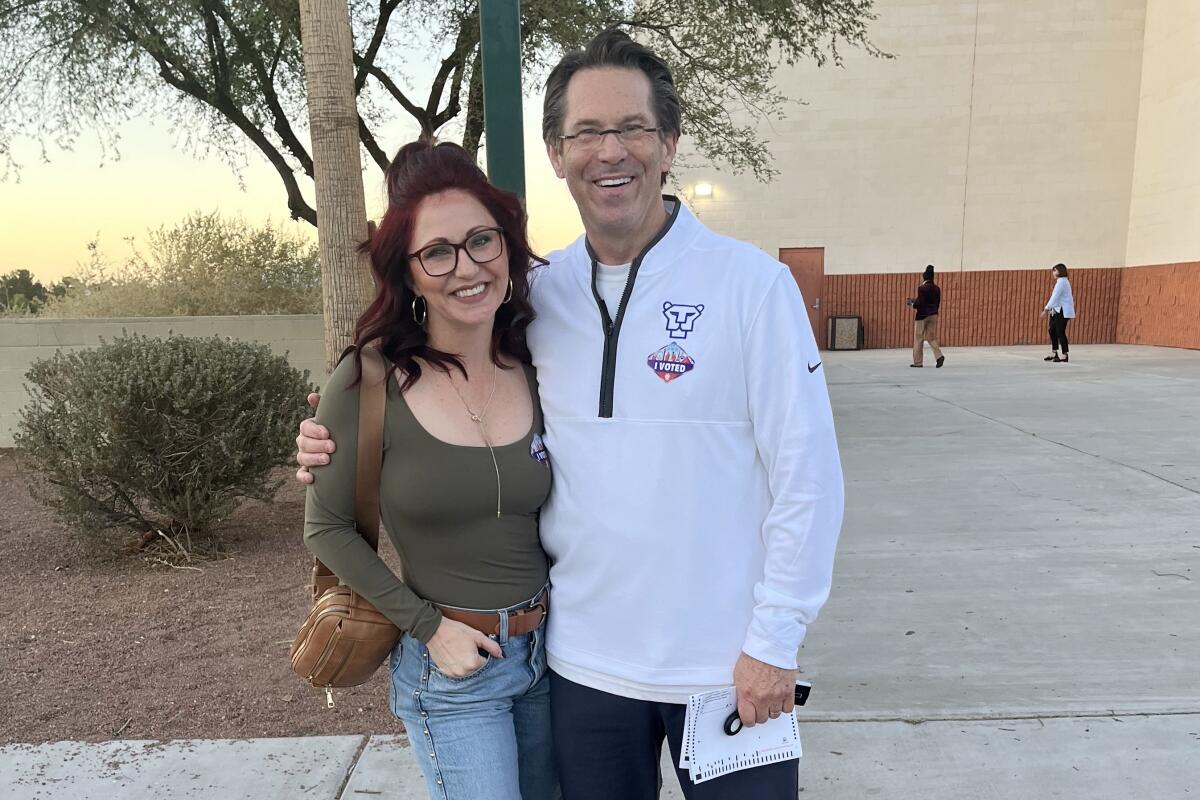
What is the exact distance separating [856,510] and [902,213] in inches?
636

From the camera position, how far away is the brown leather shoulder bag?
5.50 ft

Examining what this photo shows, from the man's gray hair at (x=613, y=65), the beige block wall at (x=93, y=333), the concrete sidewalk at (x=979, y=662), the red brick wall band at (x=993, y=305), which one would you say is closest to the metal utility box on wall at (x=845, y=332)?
the red brick wall band at (x=993, y=305)

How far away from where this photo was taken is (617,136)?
169cm

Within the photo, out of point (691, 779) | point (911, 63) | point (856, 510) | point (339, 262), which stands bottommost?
point (856, 510)

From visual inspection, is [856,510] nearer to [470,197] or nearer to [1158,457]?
[1158,457]

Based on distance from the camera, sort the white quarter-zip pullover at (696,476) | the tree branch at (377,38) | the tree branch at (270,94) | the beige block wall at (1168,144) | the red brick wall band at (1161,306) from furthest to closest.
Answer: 1. the red brick wall band at (1161,306)
2. the beige block wall at (1168,144)
3. the tree branch at (377,38)
4. the tree branch at (270,94)
5. the white quarter-zip pullover at (696,476)

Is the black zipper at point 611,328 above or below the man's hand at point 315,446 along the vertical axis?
above

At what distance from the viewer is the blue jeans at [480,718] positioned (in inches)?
67.1

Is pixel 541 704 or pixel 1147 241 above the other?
pixel 1147 241

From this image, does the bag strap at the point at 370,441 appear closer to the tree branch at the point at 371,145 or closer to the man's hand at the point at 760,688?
the man's hand at the point at 760,688

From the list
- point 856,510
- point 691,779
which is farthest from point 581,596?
point 856,510

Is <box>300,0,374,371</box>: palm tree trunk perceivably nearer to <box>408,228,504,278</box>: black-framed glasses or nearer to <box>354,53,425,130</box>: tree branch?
<box>408,228,504,278</box>: black-framed glasses

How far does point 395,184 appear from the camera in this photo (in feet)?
5.76

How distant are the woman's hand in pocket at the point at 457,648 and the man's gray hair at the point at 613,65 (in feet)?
3.49
